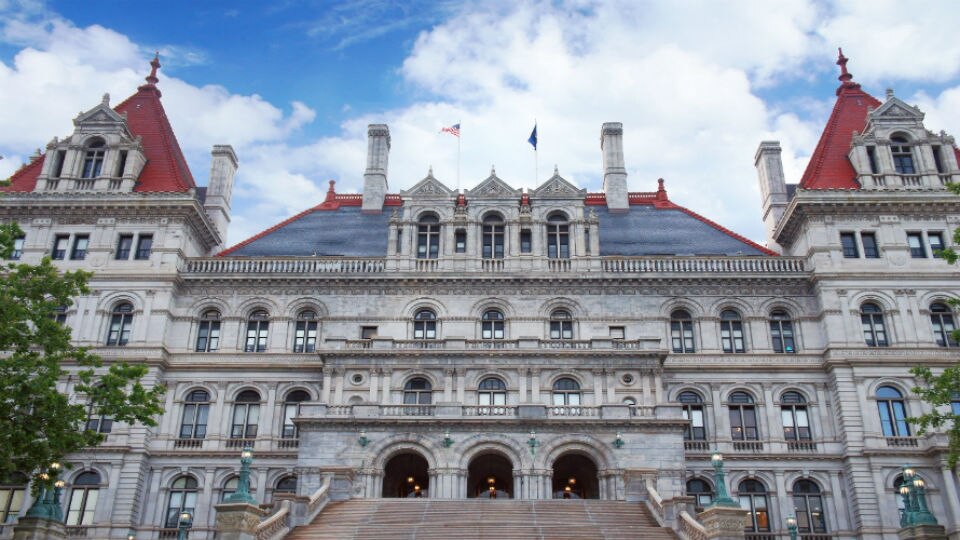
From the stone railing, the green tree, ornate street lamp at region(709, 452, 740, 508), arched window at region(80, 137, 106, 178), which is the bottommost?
the stone railing

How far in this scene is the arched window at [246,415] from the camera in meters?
38.8

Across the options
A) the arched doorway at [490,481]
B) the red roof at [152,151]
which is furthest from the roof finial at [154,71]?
the arched doorway at [490,481]

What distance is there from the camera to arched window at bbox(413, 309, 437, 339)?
40844 millimetres

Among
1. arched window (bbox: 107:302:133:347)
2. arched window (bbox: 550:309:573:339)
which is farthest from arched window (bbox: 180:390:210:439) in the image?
arched window (bbox: 550:309:573:339)

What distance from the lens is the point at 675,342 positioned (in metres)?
40.5

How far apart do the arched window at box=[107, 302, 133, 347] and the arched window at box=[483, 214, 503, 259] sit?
55.3 feet

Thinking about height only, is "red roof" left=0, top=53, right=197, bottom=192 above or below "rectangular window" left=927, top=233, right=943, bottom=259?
above

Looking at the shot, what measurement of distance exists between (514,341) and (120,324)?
716 inches

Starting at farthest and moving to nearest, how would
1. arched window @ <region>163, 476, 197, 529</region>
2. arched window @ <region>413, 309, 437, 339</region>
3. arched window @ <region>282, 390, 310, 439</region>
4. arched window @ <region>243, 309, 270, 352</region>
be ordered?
arched window @ <region>243, 309, 270, 352</region> < arched window @ <region>413, 309, 437, 339</region> < arched window @ <region>282, 390, 310, 439</region> < arched window @ <region>163, 476, 197, 529</region>

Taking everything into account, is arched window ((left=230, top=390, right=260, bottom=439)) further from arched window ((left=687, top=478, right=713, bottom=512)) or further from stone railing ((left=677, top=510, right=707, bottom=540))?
stone railing ((left=677, top=510, right=707, bottom=540))

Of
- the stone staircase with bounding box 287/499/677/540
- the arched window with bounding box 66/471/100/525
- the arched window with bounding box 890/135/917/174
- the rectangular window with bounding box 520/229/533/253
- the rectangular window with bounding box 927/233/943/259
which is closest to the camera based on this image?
the stone staircase with bounding box 287/499/677/540

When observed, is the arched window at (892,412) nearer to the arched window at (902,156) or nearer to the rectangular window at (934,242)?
the rectangular window at (934,242)

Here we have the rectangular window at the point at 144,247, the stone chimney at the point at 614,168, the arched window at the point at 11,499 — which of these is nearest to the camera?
the arched window at the point at 11,499

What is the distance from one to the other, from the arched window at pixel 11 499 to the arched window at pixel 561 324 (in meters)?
23.3
